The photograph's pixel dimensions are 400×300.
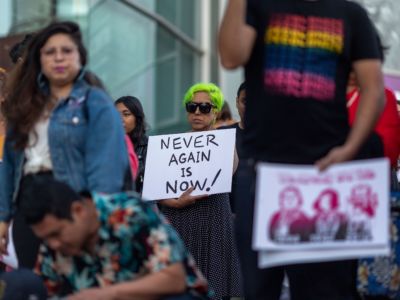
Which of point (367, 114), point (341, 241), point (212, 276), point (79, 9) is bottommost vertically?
point (212, 276)

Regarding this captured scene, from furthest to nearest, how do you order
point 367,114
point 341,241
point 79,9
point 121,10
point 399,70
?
1. point 399,70
2. point 121,10
3. point 79,9
4. point 367,114
5. point 341,241

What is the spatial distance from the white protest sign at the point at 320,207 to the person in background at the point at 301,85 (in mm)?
241

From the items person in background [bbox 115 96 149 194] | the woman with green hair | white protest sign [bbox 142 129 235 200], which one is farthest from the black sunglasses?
→ person in background [bbox 115 96 149 194]

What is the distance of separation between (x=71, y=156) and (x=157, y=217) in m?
0.87

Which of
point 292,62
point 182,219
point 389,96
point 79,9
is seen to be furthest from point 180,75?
point 292,62

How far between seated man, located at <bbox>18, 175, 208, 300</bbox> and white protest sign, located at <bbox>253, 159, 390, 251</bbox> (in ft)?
1.43

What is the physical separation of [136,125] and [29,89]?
263cm

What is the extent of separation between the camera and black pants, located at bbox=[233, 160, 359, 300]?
4.88 m

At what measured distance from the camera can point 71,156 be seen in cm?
548

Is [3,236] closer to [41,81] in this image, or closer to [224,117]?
[41,81]

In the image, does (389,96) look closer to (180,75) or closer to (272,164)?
(272,164)

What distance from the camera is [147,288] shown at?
4.68 meters

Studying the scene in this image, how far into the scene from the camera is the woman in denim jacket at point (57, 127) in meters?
5.45

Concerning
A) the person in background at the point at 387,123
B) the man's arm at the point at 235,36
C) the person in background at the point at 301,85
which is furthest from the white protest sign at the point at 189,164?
the man's arm at the point at 235,36
